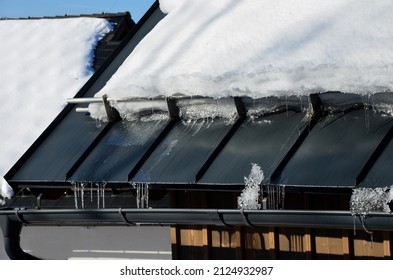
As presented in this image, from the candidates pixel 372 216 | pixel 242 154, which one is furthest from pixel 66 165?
pixel 372 216

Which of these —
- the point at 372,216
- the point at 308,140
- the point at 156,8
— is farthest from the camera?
the point at 156,8

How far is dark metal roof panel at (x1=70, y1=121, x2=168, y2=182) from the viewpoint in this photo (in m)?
7.13

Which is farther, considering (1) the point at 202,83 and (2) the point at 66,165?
(2) the point at 66,165

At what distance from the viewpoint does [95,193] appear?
8109 mm

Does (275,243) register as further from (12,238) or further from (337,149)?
(12,238)

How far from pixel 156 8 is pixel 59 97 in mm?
1552

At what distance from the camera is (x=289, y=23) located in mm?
7125

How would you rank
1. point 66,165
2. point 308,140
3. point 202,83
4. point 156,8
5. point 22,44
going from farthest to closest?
point 22,44
point 156,8
point 66,165
point 202,83
point 308,140

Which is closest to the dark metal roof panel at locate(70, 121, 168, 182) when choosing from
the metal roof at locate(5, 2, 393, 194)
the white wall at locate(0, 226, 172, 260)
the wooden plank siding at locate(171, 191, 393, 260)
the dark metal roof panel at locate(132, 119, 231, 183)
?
the metal roof at locate(5, 2, 393, 194)

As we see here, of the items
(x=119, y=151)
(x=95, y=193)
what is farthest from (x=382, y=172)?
(x=95, y=193)

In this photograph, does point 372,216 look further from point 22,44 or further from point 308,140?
point 22,44

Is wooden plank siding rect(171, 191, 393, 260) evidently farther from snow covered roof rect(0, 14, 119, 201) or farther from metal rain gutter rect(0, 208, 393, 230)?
snow covered roof rect(0, 14, 119, 201)

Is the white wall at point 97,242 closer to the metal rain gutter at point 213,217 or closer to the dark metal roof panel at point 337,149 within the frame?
the metal rain gutter at point 213,217

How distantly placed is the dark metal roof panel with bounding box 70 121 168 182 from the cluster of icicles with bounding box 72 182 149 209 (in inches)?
2.3
